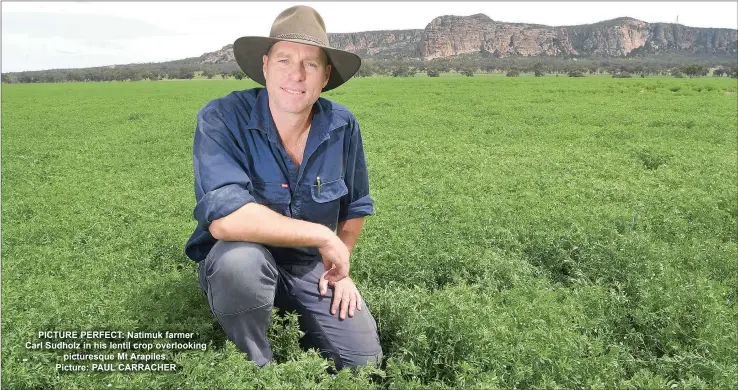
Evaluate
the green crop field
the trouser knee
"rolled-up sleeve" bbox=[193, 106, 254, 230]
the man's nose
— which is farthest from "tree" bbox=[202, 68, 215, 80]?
the trouser knee

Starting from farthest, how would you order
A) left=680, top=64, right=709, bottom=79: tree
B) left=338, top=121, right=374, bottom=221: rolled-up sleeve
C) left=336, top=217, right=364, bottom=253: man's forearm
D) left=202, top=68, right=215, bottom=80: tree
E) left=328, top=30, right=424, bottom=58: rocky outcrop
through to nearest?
left=328, top=30, right=424, bottom=58: rocky outcrop
left=680, top=64, right=709, bottom=79: tree
left=202, top=68, right=215, bottom=80: tree
left=336, top=217, right=364, bottom=253: man's forearm
left=338, top=121, right=374, bottom=221: rolled-up sleeve

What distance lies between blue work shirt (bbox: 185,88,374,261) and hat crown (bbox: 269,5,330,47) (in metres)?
0.53

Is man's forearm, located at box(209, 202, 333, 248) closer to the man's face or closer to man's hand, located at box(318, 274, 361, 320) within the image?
man's hand, located at box(318, 274, 361, 320)

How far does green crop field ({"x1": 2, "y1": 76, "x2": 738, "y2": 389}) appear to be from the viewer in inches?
154

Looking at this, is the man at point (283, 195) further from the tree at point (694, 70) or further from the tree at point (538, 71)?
the tree at point (694, 70)

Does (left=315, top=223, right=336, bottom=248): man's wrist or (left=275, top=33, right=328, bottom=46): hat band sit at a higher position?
(left=275, top=33, right=328, bottom=46): hat band

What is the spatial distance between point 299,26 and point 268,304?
1868mm

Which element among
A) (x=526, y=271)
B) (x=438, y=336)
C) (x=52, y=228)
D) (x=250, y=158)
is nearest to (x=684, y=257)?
(x=526, y=271)

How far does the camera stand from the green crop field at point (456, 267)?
391cm

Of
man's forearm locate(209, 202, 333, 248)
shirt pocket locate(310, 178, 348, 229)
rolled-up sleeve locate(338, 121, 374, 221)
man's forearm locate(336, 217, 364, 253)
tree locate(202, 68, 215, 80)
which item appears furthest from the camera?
tree locate(202, 68, 215, 80)

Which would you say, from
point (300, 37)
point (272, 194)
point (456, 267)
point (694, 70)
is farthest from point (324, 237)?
point (694, 70)

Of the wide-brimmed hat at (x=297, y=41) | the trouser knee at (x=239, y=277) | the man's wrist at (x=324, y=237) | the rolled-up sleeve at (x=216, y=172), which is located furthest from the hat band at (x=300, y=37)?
the trouser knee at (x=239, y=277)

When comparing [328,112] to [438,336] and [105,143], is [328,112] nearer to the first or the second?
[438,336]

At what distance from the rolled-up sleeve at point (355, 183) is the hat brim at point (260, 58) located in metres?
0.44
